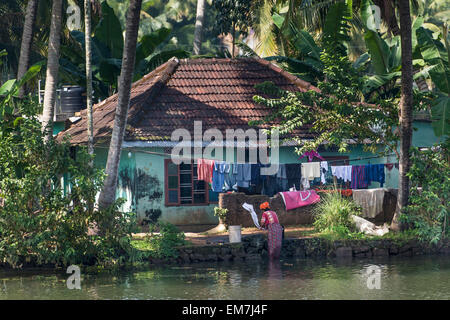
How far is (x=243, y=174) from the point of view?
20.8m

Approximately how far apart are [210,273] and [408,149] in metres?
6.57

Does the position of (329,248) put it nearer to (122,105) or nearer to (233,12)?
(122,105)

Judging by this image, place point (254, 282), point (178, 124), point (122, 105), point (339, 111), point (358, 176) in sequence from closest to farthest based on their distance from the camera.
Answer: point (254, 282)
point (122, 105)
point (339, 111)
point (358, 176)
point (178, 124)

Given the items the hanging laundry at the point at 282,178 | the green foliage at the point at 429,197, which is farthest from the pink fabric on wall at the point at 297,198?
the green foliage at the point at 429,197

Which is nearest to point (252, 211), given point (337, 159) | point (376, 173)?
point (337, 159)

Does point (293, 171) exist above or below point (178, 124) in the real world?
below

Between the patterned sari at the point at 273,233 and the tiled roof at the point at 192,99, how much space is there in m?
4.25

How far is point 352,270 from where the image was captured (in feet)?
55.3

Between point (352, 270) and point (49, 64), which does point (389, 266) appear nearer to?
point (352, 270)

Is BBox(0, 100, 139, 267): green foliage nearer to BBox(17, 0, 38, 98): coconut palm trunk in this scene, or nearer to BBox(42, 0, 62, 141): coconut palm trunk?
BBox(42, 0, 62, 141): coconut palm trunk

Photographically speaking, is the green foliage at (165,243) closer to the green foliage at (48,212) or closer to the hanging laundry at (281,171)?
the green foliage at (48,212)

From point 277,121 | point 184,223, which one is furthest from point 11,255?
point 277,121

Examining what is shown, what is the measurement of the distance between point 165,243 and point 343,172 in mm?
6214
